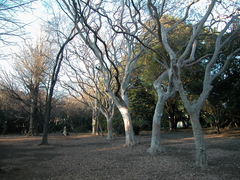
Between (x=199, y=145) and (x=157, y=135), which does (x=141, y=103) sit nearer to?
(x=157, y=135)

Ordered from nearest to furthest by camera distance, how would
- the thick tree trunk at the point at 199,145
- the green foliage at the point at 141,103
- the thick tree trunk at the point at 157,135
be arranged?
the thick tree trunk at the point at 199,145, the thick tree trunk at the point at 157,135, the green foliage at the point at 141,103

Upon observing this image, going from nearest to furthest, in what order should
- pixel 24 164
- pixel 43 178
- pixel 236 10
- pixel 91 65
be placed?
pixel 43 178 < pixel 24 164 < pixel 236 10 < pixel 91 65

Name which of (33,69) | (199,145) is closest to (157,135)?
(199,145)

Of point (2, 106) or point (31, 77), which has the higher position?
point (31, 77)

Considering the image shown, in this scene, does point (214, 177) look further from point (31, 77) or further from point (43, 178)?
point (31, 77)

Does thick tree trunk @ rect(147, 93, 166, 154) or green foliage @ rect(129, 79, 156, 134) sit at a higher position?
green foliage @ rect(129, 79, 156, 134)

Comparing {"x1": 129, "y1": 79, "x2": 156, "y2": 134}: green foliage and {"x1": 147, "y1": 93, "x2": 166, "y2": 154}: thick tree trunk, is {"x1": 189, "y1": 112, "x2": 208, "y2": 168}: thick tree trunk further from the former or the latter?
{"x1": 129, "y1": 79, "x2": 156, "y2": 134}: green foliage

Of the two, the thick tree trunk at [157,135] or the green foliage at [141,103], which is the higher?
the green foliage at [141,103]

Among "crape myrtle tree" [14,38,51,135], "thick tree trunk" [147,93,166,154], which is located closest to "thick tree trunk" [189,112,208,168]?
"thick tree trunk" [147,93,166,154]

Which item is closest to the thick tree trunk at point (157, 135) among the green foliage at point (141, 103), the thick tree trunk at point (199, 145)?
the thick tree trunk at point (199, 145)

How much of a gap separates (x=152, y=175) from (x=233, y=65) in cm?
1424

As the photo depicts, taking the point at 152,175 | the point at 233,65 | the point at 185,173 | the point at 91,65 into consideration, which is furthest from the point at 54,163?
the point at 233,65

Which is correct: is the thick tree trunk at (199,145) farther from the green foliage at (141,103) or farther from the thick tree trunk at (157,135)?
the green foliage at (141,103)

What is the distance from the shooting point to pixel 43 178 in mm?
5867
